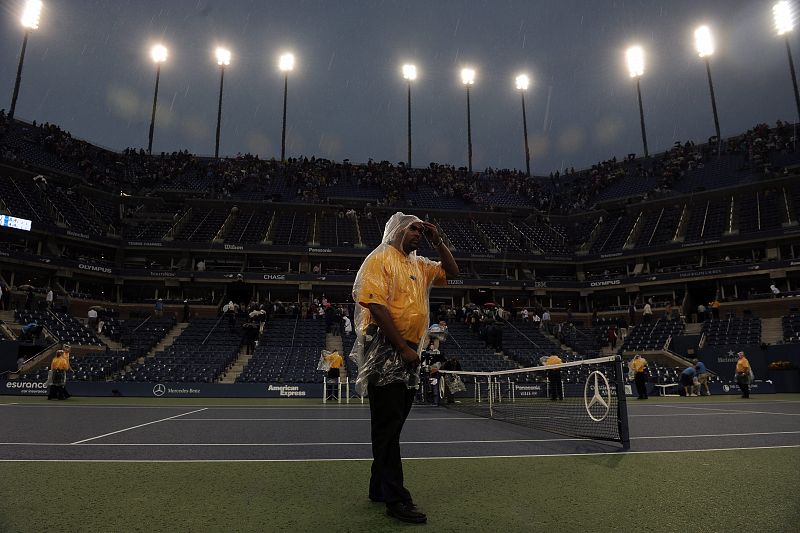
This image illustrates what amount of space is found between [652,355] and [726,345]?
417cm

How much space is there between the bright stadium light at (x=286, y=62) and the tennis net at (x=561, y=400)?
44324 millimetres

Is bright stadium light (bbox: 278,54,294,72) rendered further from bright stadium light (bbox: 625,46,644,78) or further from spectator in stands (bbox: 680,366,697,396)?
spectator in stands (bbox: 680,366,697,396)

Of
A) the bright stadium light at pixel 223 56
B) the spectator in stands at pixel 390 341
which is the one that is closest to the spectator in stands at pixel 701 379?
the spectator in stands at pixel 390 341

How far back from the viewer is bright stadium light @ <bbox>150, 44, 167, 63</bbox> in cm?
4806

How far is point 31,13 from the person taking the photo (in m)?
44.3

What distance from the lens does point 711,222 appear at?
3925cm

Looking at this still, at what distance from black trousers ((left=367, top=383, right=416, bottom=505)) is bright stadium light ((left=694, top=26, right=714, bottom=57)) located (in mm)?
59883

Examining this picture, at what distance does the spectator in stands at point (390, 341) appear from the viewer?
349 cm

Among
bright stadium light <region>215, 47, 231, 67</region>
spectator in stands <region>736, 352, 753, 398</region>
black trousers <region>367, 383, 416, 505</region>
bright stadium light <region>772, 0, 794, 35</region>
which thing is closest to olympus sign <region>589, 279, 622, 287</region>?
spectator in stands <region>736, 352, 753, 398</region>

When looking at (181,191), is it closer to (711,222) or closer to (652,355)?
(652,355)

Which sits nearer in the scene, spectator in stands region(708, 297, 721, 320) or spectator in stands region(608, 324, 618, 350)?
spectator in stands region(708, 297, 721, 320)

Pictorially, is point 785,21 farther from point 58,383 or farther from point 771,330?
point 58,383

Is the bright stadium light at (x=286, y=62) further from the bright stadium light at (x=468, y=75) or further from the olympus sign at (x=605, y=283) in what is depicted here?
the olympus sign at (x=605, y=283)

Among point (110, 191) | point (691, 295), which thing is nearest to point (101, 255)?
point (110, 191)
